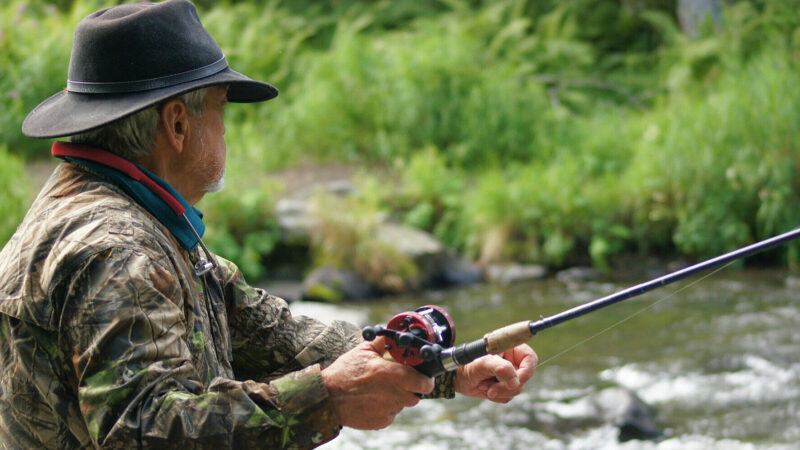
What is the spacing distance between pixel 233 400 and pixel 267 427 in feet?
0.27

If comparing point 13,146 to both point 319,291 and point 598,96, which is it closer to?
point 319,291

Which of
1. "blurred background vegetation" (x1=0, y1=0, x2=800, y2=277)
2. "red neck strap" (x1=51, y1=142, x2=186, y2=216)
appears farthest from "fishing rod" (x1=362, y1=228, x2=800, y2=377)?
"blurred background vegetation" (x1=0, y1=0, x2=800, y2=277)

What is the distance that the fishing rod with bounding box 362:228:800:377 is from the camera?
187 centimetres

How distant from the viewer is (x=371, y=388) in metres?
1.87

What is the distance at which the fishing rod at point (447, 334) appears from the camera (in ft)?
6.14

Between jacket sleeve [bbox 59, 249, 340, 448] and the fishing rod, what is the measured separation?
220 millimetres

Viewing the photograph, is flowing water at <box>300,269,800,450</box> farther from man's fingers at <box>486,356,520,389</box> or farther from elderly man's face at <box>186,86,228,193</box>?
elderly man's face at <box>186,86,228,193</box>

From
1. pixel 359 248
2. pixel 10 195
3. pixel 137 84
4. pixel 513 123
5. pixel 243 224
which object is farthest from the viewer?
pixel 513 123

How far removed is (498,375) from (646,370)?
4669 mm

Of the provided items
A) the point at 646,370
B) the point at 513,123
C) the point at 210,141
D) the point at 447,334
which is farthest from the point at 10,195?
the point at 447,334

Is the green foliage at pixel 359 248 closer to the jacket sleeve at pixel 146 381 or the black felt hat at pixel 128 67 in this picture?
the black felt hat at pixel 128 67

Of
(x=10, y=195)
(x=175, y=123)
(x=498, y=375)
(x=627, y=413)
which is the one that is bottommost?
(x=627, y=413)

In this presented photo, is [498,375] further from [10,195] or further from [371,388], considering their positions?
[10,195]

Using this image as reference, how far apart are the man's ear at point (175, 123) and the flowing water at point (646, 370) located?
2841mm
